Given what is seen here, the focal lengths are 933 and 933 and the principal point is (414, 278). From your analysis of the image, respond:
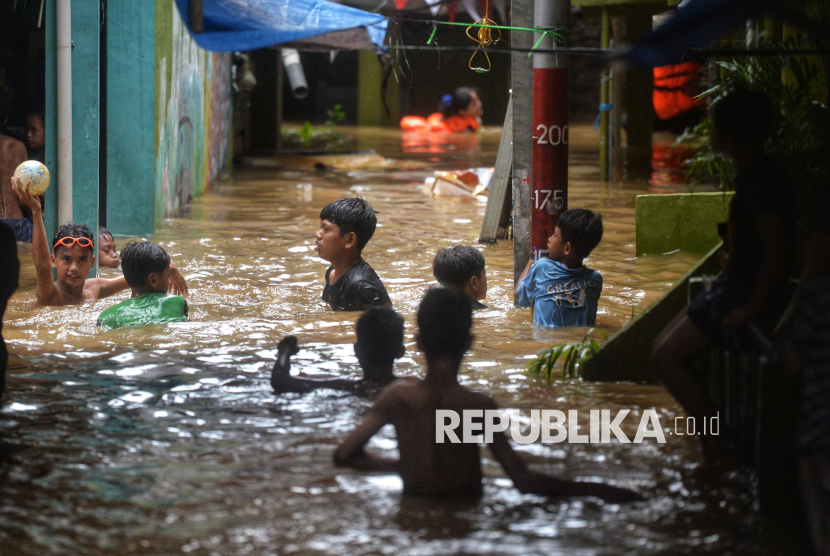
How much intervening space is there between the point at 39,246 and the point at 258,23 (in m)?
4.57

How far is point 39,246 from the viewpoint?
593 centimetres

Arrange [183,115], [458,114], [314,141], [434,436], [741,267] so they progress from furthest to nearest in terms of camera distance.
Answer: [458,114]
[314,141]
[183,115]
[741,267]
[434,436]

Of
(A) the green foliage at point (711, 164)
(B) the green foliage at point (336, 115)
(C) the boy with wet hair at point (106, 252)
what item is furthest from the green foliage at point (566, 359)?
(B) the green foliage at point (336, 115)

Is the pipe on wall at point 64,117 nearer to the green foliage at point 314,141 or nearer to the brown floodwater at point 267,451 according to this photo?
the brown floodwater at point 267,451

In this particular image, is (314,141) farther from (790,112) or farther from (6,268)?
(6,268)

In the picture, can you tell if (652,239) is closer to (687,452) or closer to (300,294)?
(300,294)

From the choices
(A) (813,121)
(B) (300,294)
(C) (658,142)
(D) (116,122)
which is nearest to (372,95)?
(C) (658,142)

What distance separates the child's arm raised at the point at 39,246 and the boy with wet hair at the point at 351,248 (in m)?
1.74

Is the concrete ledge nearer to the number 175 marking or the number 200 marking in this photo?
the number 175 marking

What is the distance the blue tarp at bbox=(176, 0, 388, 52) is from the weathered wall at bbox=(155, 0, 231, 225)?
0.53 m

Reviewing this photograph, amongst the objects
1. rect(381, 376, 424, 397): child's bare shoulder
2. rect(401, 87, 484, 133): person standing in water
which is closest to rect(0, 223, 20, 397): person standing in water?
rect(381, 376, 424, 397): child's bare shoulder

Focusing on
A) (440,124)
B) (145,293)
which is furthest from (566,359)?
(440,124)

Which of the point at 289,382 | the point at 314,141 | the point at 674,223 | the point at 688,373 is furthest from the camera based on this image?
the point at 314,141

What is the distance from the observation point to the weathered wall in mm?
10102
